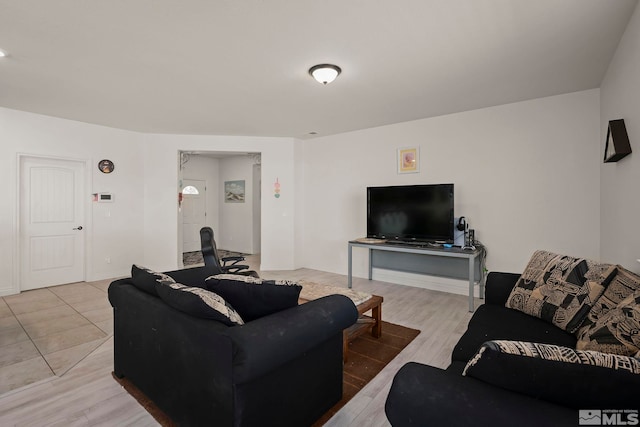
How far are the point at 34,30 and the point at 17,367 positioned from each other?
2.62 m

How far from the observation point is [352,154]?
5.59 m

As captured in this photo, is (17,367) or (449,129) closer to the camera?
(17,367)

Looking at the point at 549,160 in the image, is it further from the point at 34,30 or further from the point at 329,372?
the point at 34,30

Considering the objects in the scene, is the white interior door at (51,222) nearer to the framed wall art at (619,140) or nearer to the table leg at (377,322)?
the table leg at (377,322)

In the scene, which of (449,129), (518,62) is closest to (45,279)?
(449,129)

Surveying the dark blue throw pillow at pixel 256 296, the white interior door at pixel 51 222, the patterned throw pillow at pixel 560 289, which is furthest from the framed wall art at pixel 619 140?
the white interior door at pixel 51 222

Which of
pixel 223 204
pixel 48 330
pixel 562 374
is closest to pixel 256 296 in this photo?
pixel 562 374

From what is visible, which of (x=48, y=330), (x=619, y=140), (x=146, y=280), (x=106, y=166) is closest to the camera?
(x=146, y=280)

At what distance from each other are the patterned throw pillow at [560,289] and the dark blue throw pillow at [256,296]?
1.68 m

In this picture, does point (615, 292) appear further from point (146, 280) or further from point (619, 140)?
point (146, 280)

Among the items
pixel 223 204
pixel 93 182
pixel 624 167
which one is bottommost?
pixel 223 204

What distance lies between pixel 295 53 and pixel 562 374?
2.79m

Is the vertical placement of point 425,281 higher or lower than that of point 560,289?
lower

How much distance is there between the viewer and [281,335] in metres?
1.40
